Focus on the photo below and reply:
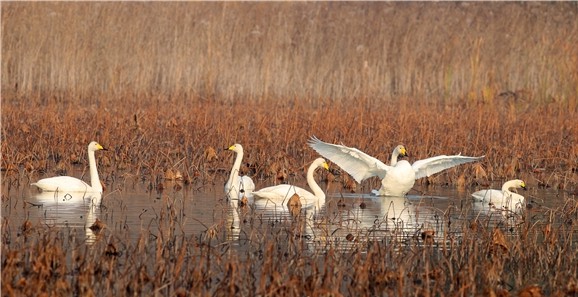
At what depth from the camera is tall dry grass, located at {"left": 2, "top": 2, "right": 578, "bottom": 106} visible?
56.5ft

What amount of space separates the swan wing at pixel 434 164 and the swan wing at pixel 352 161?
0.28 meters

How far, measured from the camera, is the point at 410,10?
85.0ft

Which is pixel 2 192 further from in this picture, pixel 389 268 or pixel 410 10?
pixel 410 10

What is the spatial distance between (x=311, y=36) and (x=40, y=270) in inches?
545

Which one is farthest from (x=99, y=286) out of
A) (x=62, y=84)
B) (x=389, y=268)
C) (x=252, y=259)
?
(x=62, y=84)

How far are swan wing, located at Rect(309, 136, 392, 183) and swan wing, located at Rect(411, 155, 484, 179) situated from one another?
0.28 meters

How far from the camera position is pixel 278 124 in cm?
1354

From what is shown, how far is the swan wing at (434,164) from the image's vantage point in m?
10.1

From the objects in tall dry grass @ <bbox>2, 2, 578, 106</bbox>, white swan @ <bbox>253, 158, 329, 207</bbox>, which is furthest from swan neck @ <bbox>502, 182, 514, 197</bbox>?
tall dry grass @ <bbox>2, 2, 578, 106</bbox>

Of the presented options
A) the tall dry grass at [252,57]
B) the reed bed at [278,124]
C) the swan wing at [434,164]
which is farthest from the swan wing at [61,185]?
the tall dry grass at [252,57]

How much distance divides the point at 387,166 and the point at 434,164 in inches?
18.4

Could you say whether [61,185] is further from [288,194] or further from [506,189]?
[506,189]

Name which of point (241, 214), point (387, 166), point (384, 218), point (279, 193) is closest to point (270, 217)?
point (241, 214)

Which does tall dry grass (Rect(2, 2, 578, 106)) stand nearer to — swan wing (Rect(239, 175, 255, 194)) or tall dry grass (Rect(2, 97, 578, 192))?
tall dry grass (Rect(2, 97, 578, 192))
